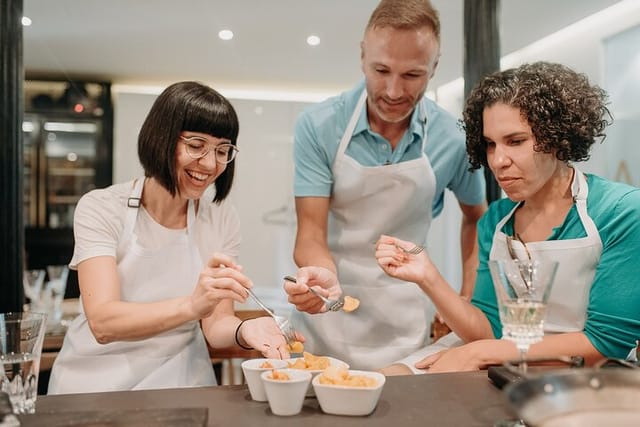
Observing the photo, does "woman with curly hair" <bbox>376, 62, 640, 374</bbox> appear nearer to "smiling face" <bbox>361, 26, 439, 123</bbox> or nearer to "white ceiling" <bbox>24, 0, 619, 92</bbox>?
"smiling face" <bbox>361, 26, 439, 123</bbox>

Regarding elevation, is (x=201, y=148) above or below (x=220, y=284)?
above

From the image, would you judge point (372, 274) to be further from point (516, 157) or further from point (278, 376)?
point (278, 376)

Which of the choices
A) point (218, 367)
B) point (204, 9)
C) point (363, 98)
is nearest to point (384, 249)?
point (363, 98)

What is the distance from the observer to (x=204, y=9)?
8.99 feet

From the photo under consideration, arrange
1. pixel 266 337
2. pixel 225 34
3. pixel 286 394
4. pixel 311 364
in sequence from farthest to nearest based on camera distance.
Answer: pixel 225 34, pixel 266 337, pixel 311 364, pixel 286 394

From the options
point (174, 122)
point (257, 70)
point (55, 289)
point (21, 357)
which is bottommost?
point (55, 289)

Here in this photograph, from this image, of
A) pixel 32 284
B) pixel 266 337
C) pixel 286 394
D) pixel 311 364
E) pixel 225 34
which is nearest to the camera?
pixel 286 394

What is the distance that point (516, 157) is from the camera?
150 centimetres

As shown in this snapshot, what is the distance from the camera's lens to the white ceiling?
2543 mm

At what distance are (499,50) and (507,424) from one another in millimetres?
1701

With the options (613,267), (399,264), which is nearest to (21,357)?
(399,264)

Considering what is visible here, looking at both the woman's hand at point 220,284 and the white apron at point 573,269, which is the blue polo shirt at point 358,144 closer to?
the white apron at point 573,269

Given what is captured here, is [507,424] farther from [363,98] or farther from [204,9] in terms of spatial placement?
[204,9]

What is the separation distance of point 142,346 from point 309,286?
0.46 meters
